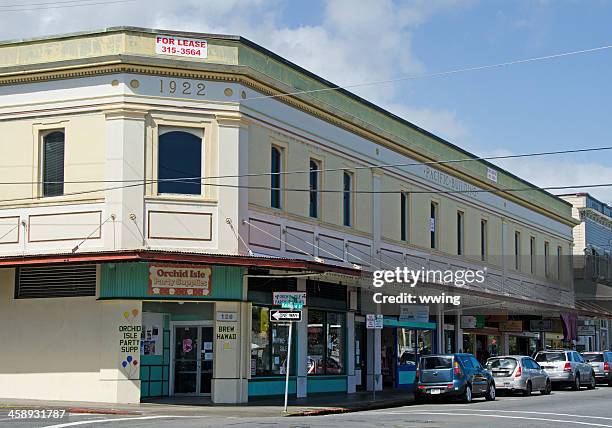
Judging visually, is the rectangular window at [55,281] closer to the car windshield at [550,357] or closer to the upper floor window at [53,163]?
the upper floor window at [53,163]

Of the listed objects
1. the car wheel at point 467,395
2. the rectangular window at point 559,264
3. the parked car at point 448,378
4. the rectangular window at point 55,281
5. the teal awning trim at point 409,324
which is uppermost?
the rectangular window at point 559,264

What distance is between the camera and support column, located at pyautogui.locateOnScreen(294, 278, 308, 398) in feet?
98.7

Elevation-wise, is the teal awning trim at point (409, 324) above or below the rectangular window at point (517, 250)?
below

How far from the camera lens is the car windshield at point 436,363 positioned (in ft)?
97.5

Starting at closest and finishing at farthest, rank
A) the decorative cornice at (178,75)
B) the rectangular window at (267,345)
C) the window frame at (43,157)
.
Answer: the decorative cornice at (178,75), the window frame at (43,157), the rectangular window at (267,345)

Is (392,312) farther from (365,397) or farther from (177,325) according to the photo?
(177,325)

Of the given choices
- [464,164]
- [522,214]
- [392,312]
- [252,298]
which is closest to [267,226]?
[252,298]

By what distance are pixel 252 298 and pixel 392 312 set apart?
958 cm

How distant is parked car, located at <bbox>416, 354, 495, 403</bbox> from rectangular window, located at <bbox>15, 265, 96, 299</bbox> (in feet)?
33.6

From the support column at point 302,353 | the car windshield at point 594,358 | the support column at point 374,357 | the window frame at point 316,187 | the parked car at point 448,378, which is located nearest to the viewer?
the parked car at point 448,378

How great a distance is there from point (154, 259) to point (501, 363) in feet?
50.1

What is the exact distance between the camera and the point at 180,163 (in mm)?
27391

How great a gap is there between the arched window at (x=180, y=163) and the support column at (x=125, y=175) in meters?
0.63

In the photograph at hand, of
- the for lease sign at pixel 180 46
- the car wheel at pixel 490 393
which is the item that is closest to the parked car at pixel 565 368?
the car wheel at pixel 490 393
